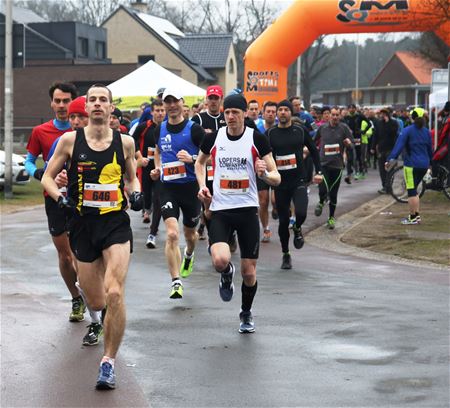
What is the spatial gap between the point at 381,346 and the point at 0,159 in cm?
1758

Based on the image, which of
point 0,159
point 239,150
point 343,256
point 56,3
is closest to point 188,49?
point 56,3

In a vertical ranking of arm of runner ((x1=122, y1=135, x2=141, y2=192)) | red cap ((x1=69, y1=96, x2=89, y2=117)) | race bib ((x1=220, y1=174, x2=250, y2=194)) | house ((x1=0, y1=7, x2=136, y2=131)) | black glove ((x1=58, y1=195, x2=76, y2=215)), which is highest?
house ((x1=0, y1=7, x2=136, y2=131))

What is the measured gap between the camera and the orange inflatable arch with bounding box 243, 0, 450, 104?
2181 cm

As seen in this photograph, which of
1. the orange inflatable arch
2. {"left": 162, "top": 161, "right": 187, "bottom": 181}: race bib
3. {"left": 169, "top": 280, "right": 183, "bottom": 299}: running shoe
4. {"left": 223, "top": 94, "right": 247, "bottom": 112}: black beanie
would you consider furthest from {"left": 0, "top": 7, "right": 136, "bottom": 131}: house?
{"left": 223, "top": 94, "right": 247, "bottom": 112}: black beanie

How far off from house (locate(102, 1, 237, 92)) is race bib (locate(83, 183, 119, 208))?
195 ft

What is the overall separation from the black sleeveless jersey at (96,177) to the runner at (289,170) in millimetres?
5340

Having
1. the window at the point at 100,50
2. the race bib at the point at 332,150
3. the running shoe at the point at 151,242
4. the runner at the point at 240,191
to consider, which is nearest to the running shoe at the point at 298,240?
the running shoe at the point at 151,242

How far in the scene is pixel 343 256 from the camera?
13.6m

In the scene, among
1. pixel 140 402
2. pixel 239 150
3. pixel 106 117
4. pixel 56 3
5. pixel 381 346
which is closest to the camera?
pixel 140 402

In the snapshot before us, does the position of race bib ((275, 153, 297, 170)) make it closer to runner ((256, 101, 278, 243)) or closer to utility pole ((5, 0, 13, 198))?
runner ((256, 101, 278, 243))

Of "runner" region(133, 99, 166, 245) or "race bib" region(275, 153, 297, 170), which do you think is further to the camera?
"runner" region(133, 99, 166, 245)

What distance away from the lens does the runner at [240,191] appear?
837 cm

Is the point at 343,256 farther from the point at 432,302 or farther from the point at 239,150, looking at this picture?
the point at 239,150

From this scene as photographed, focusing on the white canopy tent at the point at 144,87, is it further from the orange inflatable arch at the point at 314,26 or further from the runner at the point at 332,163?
the runner at the point at 332,163
